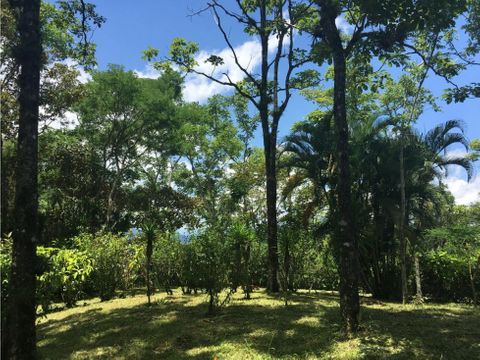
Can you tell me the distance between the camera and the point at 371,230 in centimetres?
1220

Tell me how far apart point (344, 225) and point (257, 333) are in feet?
8.10

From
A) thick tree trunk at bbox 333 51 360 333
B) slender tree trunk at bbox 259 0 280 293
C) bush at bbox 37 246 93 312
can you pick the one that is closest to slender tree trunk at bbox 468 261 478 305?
slender tree trunk at bbox 259 0 280 293

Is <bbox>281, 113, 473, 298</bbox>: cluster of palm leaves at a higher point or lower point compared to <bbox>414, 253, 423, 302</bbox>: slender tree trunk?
higher

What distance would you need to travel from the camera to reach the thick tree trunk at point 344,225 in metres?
7.03

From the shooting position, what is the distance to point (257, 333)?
7.29 metres

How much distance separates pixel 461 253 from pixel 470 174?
3.34 m

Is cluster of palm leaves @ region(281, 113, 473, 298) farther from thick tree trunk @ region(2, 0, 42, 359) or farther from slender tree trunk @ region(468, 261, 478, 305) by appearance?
thick tree trunk @ region(2, 0, 42, 359)

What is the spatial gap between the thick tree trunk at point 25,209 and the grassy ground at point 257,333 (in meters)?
1.02

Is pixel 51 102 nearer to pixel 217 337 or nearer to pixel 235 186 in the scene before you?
pixel 235 186

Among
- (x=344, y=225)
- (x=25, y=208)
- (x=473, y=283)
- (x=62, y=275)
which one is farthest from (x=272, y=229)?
(x=25, y=208)

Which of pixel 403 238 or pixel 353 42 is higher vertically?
pixel 353 42

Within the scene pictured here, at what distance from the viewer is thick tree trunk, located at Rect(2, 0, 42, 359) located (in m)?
5.91

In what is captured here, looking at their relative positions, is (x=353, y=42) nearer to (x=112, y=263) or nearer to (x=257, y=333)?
(x=257, y=333)

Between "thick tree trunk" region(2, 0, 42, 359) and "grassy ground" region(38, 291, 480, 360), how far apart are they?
1.02 m
